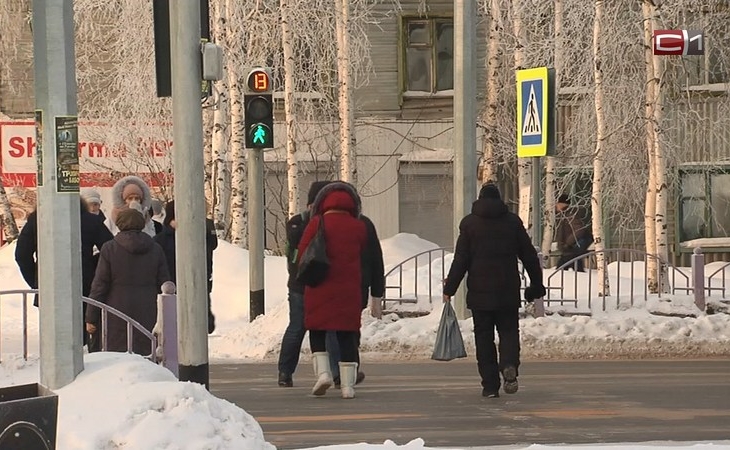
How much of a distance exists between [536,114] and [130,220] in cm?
593

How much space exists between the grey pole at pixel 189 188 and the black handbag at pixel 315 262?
1.23m

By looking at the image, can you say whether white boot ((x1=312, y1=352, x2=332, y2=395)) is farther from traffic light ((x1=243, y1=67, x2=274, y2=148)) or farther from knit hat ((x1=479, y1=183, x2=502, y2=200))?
traffic light ((x1=243, y1=67, x2=274, y2=148))

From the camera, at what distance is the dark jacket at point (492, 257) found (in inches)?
507

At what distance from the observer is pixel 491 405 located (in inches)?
490

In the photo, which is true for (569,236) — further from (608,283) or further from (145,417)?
(145,417)

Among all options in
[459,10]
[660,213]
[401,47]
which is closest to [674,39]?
[459,10]

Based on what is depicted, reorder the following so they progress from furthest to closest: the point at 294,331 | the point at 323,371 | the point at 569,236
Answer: the point at 569,236
the point at 294,331
the point at 323,371

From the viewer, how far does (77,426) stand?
8.12 m

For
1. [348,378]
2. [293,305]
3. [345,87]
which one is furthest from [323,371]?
[345,87]

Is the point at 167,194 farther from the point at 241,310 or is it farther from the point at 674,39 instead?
the point at 674,39

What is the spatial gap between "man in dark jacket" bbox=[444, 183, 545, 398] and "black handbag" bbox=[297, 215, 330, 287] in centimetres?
115

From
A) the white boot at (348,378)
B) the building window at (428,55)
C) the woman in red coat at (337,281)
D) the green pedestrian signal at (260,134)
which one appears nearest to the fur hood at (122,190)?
the woman in red coat at (337,281)

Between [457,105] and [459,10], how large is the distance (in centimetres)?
109

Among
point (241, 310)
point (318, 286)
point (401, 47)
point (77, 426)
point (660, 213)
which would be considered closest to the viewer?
point (77, 426)
